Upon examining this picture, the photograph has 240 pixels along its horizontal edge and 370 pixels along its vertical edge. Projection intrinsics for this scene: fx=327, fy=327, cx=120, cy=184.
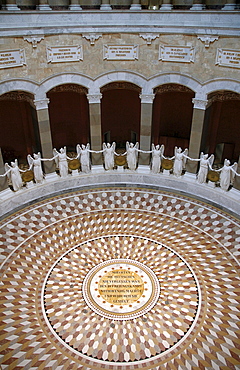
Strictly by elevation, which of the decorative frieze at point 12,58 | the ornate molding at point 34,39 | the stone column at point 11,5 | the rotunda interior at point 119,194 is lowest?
the rotunda interior at point 119,194

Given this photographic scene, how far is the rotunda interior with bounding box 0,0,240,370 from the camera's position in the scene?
6.54 metres

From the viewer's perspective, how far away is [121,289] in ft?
24.8

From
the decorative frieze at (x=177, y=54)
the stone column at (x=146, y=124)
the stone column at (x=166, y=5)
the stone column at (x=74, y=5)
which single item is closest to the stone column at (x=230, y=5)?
the decorative frieze at (x=177, y=54)

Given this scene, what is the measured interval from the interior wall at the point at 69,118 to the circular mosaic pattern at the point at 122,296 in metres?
6.47

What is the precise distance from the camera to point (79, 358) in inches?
240

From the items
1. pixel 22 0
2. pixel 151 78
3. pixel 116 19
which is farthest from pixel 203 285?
pixel 22 0

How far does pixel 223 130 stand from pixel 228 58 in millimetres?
3950

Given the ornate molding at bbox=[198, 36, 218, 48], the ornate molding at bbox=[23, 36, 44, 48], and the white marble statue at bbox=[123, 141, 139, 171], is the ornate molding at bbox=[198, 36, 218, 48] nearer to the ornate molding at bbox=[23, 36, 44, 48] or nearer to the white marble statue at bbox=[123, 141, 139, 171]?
the white marble statue at bbox=[123, 141, 139, 171]

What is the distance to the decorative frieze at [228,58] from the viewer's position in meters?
9.38

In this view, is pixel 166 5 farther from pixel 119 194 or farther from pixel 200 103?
pixel 119 194

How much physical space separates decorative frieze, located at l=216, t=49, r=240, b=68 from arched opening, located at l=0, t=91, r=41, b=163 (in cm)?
674

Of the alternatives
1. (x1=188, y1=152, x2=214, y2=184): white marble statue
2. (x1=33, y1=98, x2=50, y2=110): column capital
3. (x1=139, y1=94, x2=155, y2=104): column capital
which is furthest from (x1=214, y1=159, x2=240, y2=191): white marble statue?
(x1=33, y1=98, x2=50, y2=110): column capital

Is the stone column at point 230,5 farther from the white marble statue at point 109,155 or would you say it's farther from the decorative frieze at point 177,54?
the white marble statue at point 109,155

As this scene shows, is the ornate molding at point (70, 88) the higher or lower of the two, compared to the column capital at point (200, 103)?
higher
